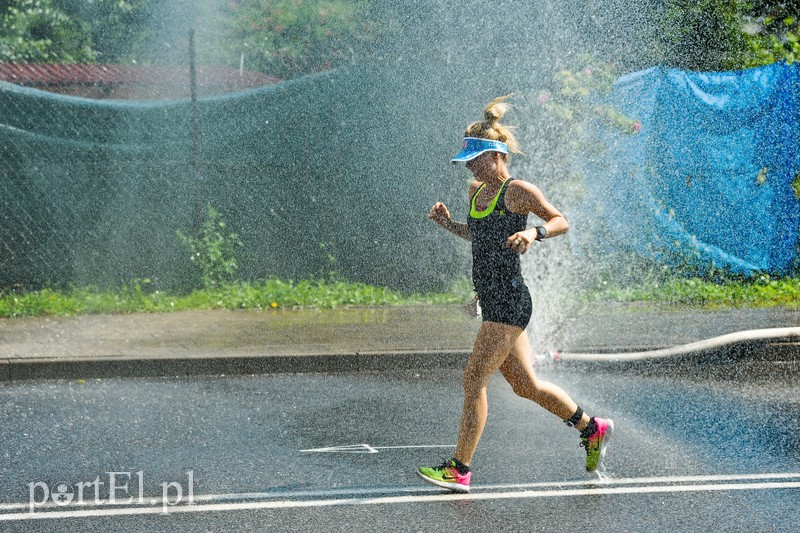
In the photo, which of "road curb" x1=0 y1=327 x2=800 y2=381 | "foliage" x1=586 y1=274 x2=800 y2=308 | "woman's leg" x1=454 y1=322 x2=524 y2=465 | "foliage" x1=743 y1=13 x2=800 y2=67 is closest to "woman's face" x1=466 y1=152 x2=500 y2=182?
"woman's leg" x1=454 y1=322 x2=524 y2=465

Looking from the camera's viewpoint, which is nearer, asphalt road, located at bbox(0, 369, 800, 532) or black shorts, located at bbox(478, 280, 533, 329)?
asphalt road, located at bbox(0, 369, 800, 532)

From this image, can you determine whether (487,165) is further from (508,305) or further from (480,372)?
(480,372)

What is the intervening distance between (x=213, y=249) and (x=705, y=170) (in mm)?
5643

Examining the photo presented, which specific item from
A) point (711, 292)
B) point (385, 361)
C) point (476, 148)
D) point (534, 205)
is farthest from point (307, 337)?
point (711, 292)

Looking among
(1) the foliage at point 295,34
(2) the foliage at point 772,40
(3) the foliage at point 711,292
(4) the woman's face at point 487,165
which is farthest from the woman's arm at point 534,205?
(1) the foliage at point 295,34

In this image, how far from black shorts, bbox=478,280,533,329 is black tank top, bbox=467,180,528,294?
0.02m

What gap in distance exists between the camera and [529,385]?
5.49 meters

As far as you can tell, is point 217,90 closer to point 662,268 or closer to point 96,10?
point 662,268

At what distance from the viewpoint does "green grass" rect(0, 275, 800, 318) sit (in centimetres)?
1127

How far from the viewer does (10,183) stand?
38.3 ft

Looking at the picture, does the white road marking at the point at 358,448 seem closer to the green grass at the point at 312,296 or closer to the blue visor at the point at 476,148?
the blue visor at the point at 476,148

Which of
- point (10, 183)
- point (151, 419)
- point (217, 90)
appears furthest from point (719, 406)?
point (217, 90)

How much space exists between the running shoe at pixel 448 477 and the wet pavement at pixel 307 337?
341 cm

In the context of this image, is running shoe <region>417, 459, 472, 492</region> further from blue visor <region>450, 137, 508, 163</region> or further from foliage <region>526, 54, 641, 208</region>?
foliage <region>526, 54, 641, 208</region>
